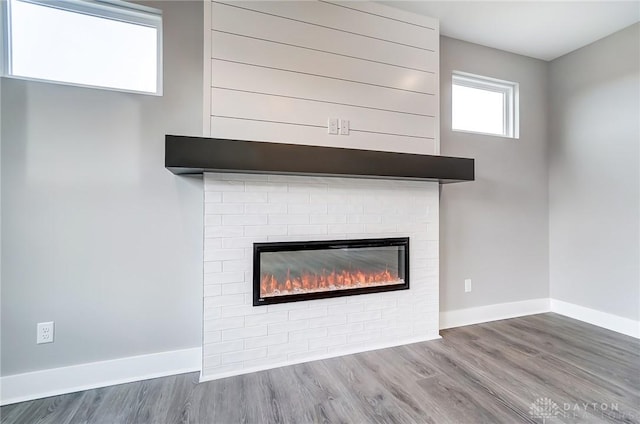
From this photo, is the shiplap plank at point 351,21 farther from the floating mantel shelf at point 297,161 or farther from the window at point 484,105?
the floating mantel shelf at point 297,161

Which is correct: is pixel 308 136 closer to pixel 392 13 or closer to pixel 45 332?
pixel 392 13

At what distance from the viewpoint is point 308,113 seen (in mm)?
2225

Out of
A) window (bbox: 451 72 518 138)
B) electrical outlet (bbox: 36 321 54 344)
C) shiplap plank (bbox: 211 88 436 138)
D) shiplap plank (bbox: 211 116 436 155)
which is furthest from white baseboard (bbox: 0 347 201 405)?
window (bbox: 451 72 518 138)

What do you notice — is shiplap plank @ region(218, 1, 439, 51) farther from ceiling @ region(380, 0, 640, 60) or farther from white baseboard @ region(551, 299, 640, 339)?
white baseboard @ region(551, 299, 640, 339)

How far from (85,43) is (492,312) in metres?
4.11

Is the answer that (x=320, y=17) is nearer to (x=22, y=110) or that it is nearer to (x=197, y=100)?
(x=197, y=100)

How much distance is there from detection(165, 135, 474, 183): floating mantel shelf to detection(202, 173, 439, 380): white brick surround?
0.75 ft

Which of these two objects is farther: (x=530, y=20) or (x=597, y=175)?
(x=597, y=175)

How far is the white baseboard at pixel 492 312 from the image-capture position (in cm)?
283

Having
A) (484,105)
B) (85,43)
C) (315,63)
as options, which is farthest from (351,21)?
(85,43)

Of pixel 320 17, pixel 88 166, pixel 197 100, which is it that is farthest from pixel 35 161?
pixel 320 17

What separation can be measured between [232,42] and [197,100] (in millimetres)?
468

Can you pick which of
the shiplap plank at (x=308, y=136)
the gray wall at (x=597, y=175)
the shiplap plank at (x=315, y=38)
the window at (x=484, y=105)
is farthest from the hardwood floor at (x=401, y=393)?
the shiplap plank at (x=315, y=38)

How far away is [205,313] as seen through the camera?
1.98 metres
